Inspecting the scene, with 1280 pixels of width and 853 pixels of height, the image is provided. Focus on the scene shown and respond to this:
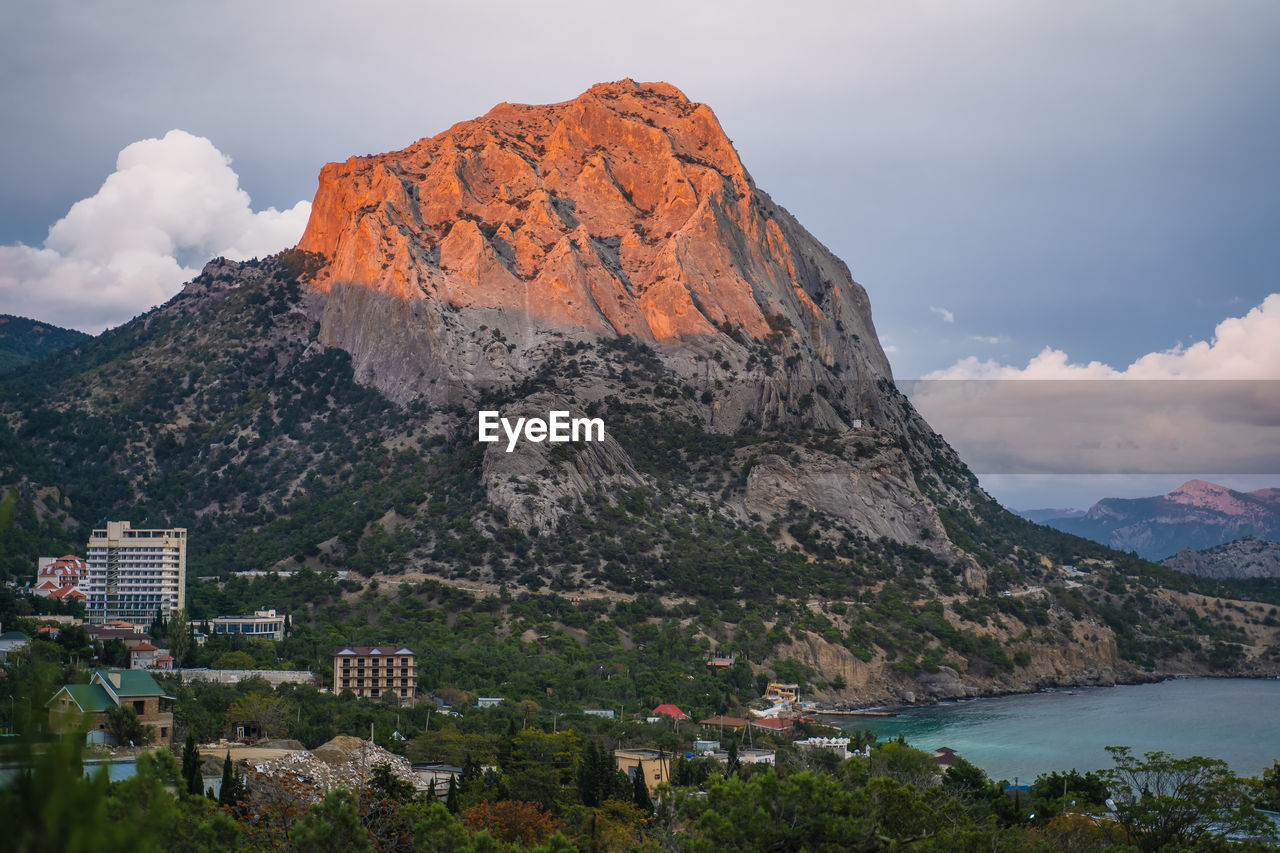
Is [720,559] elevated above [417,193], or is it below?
below

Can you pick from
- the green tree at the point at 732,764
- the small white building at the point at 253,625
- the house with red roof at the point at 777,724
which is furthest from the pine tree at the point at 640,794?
the small white building at the point at 253,625

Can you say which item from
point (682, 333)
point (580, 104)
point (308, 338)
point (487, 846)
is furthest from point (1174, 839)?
point (580, 104)

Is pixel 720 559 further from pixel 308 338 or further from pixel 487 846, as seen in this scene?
pixel 487 846

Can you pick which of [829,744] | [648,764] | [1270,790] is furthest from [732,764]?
[1270,790]

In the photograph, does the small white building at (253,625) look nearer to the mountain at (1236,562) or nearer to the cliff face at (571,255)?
the cliff face at (571,255)

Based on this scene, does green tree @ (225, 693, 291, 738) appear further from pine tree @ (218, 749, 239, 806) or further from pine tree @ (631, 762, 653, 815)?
pine tree @ (631, 762, 653, 815)

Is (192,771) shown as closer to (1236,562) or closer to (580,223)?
(580,223)
